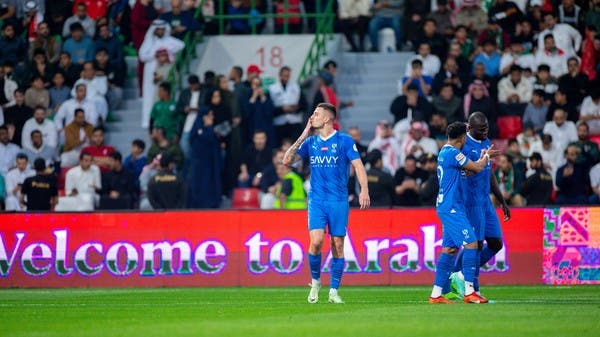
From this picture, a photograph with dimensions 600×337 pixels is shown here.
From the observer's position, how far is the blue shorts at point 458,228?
16328 millimetres

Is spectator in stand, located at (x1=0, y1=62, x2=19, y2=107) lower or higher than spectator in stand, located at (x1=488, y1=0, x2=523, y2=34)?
lower

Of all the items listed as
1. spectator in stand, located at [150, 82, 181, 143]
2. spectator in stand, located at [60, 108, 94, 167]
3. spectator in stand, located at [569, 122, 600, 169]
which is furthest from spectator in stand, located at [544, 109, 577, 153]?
spectator in stand, located at [60, 108, 94, 167]

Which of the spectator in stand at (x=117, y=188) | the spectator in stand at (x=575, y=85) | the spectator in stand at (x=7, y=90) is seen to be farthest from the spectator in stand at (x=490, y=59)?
the spectator in stand at (x=7, y=90)

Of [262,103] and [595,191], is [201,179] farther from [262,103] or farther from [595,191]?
[595,191]

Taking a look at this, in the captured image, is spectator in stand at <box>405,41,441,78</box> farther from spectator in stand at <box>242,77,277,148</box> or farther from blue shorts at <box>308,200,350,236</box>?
blue shorts at <box>308,200,350,236</box>

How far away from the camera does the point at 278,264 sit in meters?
22.8

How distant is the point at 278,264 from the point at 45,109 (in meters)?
8.92

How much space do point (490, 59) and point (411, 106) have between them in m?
2.47

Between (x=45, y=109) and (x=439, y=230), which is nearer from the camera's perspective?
(x=439, y=230)

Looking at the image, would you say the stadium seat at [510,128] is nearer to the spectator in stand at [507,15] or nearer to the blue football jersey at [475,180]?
the spectator in stand at [507,15]

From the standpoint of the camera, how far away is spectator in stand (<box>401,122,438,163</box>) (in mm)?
26031

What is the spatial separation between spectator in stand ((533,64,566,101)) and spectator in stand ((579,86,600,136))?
756 mm

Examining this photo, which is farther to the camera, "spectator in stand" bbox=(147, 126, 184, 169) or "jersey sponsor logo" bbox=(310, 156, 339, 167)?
"spectator in stand" bbox=(147, 126, 184, 169)

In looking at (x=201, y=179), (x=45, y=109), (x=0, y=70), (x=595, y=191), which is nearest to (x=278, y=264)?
(x=201, y=179)
